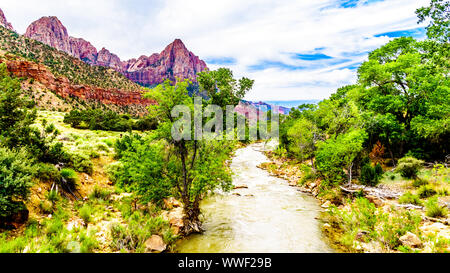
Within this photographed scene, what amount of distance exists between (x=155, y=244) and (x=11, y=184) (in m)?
5.44

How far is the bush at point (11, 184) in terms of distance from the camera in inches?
268

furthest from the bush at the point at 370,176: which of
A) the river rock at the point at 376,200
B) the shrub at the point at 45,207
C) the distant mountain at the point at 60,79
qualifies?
the distant mountain at the point at 60,79

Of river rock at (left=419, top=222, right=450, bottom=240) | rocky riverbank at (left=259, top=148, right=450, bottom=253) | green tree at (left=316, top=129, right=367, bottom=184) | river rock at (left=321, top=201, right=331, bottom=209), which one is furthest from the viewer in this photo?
green tree at (left=316, top=129, right=367, bottom=184)

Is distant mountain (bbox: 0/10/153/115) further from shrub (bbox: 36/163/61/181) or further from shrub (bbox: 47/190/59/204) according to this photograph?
shrub (bbox: 47/190/59/204)

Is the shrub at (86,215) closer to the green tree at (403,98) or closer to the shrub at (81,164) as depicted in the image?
the shrub at (81,164)

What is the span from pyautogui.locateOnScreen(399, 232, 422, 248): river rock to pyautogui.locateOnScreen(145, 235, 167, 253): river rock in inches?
363

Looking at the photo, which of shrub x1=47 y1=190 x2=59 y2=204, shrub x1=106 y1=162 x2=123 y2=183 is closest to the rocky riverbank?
shrub x1=47 y1=190 x2=59 y2=204

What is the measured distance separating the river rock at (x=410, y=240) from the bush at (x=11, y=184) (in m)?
13.8

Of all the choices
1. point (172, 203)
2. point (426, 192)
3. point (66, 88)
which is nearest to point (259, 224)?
point (172, 203)

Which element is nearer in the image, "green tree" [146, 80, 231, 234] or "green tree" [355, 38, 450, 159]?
"green tree" [146, 80, 231, 234]

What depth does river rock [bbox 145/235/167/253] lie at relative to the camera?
8.11 m

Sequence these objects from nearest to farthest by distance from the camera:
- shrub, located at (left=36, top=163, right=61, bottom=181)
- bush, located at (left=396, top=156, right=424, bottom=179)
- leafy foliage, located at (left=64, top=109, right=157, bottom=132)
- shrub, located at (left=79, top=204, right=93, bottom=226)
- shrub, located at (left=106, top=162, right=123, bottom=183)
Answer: shrub, located at (left=79, top=204, right=93, bottom=226) < shrub, located at (left=36, top=163, right=61, bottom=181) < shrub, located at (left=106, top=162, right=123, bottom=183) < bush, located at (left=396, top=156, right=424, bottom=179) < leafy foliage, located at (left=64, top=109, right=157, bottom=132)

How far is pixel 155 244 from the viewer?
8297 millimetres

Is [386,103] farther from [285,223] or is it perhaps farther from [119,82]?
[119,82]
